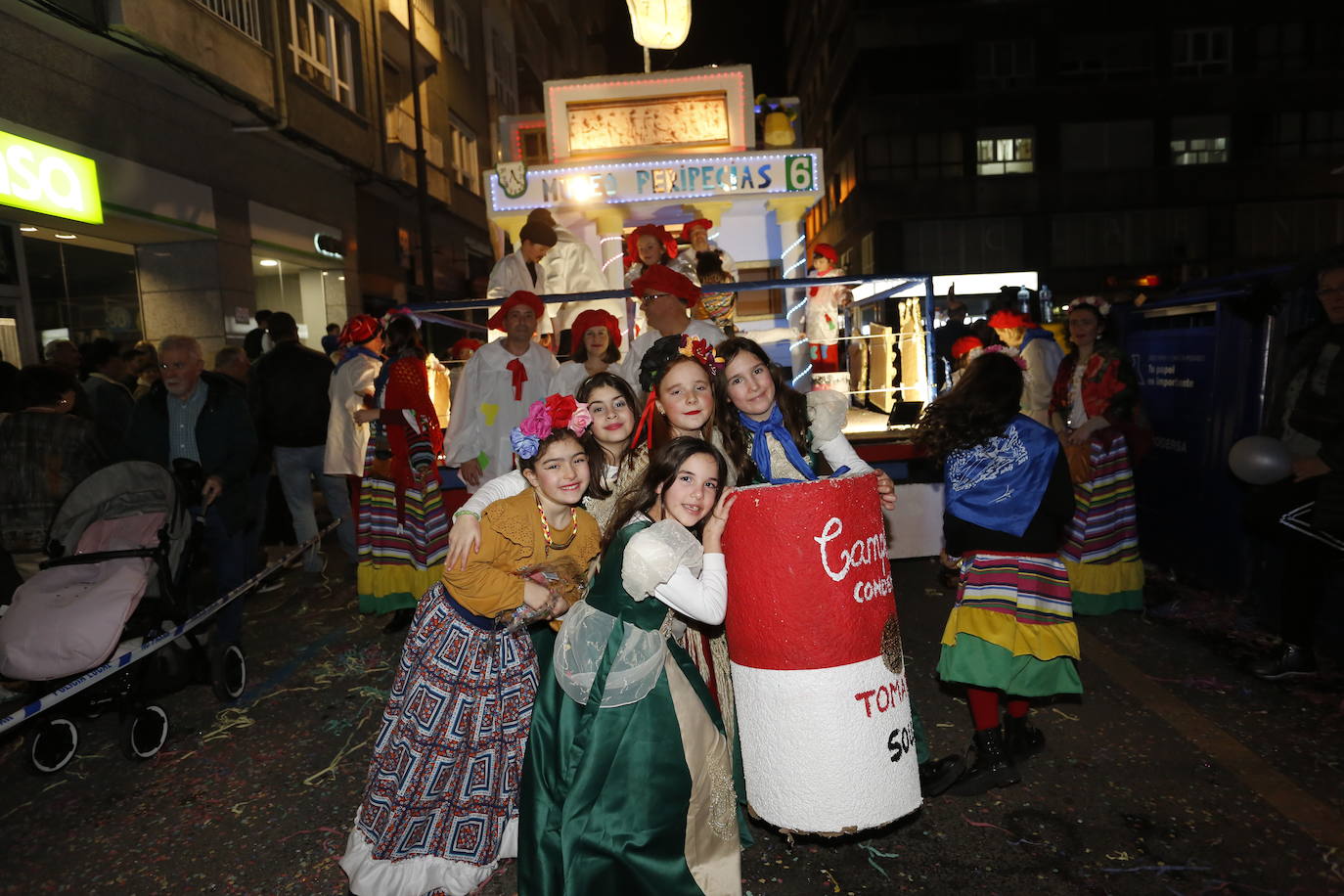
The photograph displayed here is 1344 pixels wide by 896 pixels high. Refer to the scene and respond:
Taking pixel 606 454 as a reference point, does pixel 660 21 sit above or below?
above

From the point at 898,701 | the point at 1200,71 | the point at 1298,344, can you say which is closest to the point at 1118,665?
the point at 1298,344

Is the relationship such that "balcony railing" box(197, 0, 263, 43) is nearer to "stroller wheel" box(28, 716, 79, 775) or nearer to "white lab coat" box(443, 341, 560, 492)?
"white lab coat" box(443, 341, 560, 492)

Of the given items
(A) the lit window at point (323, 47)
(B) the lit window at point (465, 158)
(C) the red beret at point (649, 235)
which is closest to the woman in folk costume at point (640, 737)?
Answer: (C) the red beret at point (649, 235)

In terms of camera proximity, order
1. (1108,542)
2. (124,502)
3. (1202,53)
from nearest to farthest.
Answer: (124,502) < (1108,542) < (1202,53)

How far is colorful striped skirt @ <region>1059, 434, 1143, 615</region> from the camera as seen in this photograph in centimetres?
562

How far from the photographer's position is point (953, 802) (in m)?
3.49

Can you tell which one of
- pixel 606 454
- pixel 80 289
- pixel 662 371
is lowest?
pixel 606 454

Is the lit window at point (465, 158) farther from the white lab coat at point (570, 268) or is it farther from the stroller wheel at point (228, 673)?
the stroller wheel at point (228, 673)

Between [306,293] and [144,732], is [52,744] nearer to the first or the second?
[144,732]

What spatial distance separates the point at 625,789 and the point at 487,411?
356 cm

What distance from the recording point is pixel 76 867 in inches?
129

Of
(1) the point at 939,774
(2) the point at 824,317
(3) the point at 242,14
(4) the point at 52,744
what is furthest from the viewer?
(3) the point at 242,14

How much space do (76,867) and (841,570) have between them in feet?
10.3

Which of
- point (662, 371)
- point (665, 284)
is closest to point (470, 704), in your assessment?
point (662, 371)
